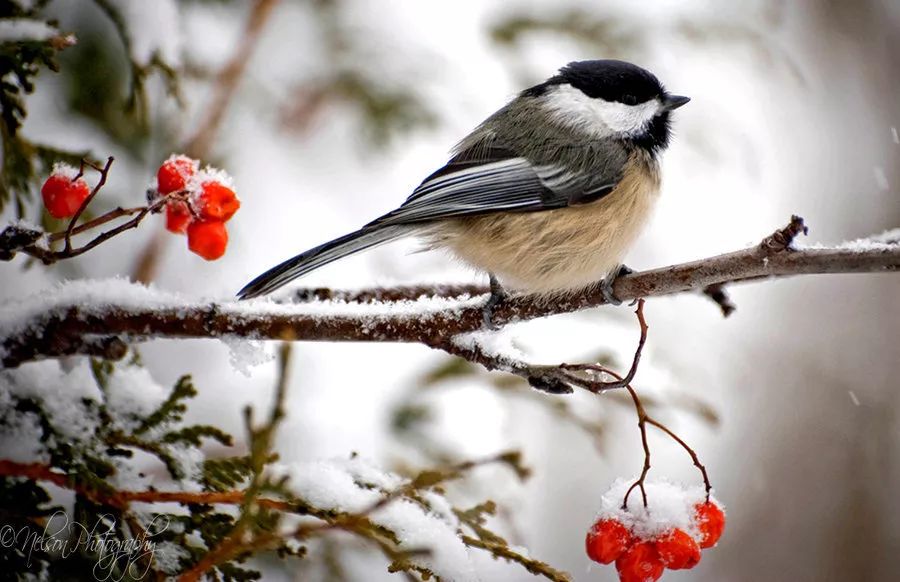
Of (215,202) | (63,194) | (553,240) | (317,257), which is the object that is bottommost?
(63,194)

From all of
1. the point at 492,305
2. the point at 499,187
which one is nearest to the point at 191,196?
the point at 492,305

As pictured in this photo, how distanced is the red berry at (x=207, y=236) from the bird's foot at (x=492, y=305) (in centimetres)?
57

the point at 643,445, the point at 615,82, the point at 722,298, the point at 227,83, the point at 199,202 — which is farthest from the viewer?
the point at 227,83

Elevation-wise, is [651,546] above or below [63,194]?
below

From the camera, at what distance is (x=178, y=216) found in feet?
5.12

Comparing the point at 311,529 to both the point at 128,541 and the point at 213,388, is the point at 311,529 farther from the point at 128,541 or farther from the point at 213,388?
the point at 213,388

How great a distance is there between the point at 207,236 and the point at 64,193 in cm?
27

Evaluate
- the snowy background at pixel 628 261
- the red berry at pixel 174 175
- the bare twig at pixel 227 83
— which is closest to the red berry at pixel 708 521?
the snowy background at pixel 628 261

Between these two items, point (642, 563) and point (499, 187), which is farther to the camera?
point (499, 187)

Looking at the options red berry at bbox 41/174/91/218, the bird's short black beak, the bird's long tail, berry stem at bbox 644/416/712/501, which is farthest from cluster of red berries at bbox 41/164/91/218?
the bird's short black beak

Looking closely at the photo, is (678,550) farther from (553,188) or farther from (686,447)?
(553,188)

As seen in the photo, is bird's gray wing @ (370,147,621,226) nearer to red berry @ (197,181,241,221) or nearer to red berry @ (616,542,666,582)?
red berry @ (197,181,241,221)

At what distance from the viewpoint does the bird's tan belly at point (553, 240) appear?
6.82 ft

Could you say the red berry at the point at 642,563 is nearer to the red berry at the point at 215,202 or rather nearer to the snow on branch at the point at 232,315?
the snow on branch at the point at 232,315
